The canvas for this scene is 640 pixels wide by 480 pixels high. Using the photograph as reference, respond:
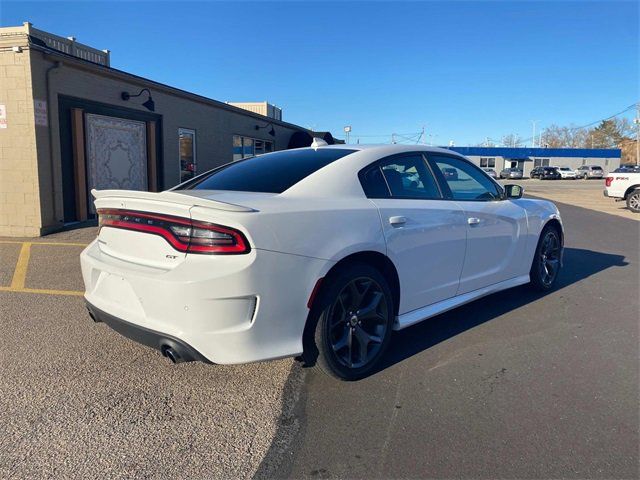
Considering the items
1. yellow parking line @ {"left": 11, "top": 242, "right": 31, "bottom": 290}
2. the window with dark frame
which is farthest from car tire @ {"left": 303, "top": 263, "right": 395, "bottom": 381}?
the window with dark frame

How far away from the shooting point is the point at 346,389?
129 inches

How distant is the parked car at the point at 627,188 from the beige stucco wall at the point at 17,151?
56.5 feet

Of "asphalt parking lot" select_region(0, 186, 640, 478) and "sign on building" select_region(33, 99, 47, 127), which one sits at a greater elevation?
"sign on building" select_region(33, 99, 47, 127)

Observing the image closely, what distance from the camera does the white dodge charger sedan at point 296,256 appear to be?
274 centimetres

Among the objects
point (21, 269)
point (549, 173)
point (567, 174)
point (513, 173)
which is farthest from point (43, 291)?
point (567, 174)

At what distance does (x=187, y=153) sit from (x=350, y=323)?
1282 centimetres

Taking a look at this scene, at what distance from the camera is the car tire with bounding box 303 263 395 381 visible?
3.13 meters

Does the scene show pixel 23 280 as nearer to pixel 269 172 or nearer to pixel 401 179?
pixel 269 172

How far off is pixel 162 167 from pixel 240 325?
453 inches

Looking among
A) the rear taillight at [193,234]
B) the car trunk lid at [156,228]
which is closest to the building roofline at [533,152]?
the car trunk lid at [156,228]

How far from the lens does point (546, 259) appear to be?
18.6 feet

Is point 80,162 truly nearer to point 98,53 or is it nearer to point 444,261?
point 444,261

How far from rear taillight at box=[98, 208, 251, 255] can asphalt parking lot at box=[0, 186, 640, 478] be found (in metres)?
1.02

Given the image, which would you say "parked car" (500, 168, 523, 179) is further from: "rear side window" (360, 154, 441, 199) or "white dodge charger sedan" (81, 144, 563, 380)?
"rear side window" (360, 154, 441, 199)
